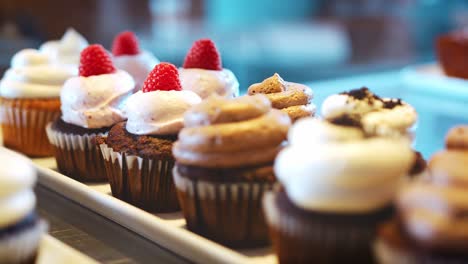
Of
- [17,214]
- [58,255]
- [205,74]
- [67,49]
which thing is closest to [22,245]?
[17,214]

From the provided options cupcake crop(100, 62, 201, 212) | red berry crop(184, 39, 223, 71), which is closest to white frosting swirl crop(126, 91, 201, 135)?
cupcake crop(100, 62, 201, 212)

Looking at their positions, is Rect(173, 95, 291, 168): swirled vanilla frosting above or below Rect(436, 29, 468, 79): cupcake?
above

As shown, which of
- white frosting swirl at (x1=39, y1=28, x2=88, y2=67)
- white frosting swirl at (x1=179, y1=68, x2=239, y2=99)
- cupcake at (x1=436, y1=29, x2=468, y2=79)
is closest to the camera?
white frosting swirl at (x1=179, y1=68, x2=239, y2=99)

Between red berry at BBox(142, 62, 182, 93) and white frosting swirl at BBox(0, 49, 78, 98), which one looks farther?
white frosting swirl at BBox(0, 49, 78, 98)

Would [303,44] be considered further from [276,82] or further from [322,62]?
[276,82]

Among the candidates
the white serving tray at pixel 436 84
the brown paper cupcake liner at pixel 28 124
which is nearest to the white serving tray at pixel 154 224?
the brown paper cupcake liner at pixel 28 124

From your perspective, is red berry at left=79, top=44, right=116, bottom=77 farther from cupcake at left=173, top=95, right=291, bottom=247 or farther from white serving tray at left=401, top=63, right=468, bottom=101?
white serving tray at left=401, top=63, right=468, bottom=101

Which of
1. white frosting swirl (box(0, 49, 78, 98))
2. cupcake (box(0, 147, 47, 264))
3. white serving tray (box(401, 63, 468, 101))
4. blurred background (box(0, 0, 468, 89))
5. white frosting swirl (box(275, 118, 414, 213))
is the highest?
white frosting swirl (box(275, 118, 414, 213))
